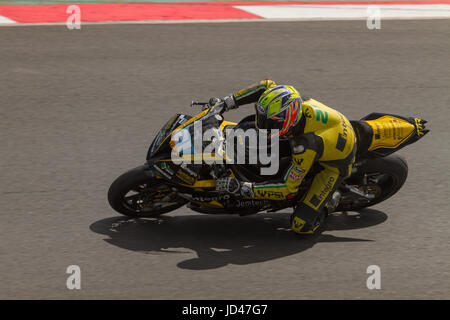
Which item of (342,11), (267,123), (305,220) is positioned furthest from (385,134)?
(342,11)

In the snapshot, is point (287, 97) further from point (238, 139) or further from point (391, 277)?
point (391, 277)

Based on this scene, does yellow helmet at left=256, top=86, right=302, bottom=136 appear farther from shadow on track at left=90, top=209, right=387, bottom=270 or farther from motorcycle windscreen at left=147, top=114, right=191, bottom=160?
shadow on track at left=90, top=209, right=387, bottom=270

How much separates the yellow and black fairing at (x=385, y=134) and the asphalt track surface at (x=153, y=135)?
653 millimetres

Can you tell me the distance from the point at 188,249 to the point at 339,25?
24.0 ft

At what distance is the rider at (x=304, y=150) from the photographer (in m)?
6.06

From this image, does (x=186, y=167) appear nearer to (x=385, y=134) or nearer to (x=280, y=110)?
(x=280, y=110)

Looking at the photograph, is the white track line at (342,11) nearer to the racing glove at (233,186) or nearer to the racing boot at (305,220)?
the racing boot at (305,220)

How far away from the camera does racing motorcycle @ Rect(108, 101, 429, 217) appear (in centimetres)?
625

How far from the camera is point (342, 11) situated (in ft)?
44.2

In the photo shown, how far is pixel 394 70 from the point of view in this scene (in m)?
10.8

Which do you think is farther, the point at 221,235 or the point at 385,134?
the point at 385,134

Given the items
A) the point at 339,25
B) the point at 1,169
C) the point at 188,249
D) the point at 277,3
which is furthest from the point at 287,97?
the point at 277,3

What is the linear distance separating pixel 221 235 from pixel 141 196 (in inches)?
28.9

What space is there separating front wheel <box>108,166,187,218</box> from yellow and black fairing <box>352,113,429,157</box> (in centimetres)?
158
